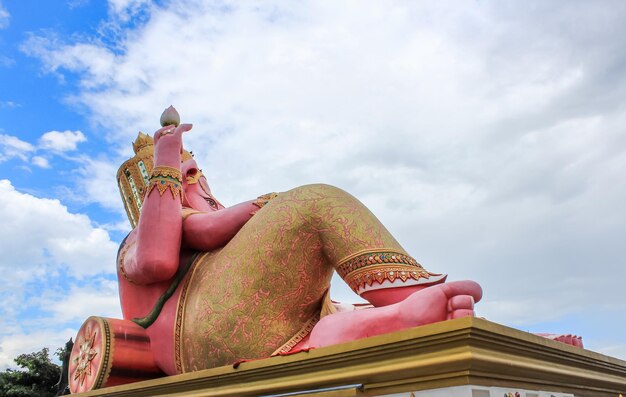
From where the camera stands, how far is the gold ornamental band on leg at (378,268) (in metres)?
3.03

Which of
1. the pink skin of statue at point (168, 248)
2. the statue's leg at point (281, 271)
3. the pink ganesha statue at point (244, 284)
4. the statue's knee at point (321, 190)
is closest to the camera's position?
the pink ganesha statue at point (244, 284)

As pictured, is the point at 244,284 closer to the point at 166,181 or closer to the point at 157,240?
the point at 157,240

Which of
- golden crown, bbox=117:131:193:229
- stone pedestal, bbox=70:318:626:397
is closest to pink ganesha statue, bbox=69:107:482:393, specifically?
stone pedestal, bbox=70:318:626:397

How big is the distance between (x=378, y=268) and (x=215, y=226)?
1.31 metres

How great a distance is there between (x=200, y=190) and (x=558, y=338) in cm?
281

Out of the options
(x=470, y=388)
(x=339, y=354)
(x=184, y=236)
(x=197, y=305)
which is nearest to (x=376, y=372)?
(x=339, y=354)

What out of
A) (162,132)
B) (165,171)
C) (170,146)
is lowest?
(165,171)

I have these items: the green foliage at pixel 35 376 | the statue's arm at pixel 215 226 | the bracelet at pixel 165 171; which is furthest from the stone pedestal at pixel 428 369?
the green foliage at pixel 35 376

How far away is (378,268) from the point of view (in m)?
3.08

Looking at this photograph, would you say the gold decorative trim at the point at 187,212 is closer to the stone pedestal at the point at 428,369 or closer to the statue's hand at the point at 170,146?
the statue's hand at the point at 170,146

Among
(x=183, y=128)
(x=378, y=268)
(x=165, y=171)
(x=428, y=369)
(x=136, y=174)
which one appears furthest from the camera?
(x=136, y=174)

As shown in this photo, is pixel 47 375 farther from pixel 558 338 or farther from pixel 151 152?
pixel 558 338

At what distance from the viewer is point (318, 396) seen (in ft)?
8.32

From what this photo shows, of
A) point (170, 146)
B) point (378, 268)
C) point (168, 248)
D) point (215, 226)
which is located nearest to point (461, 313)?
point (378, 268)
